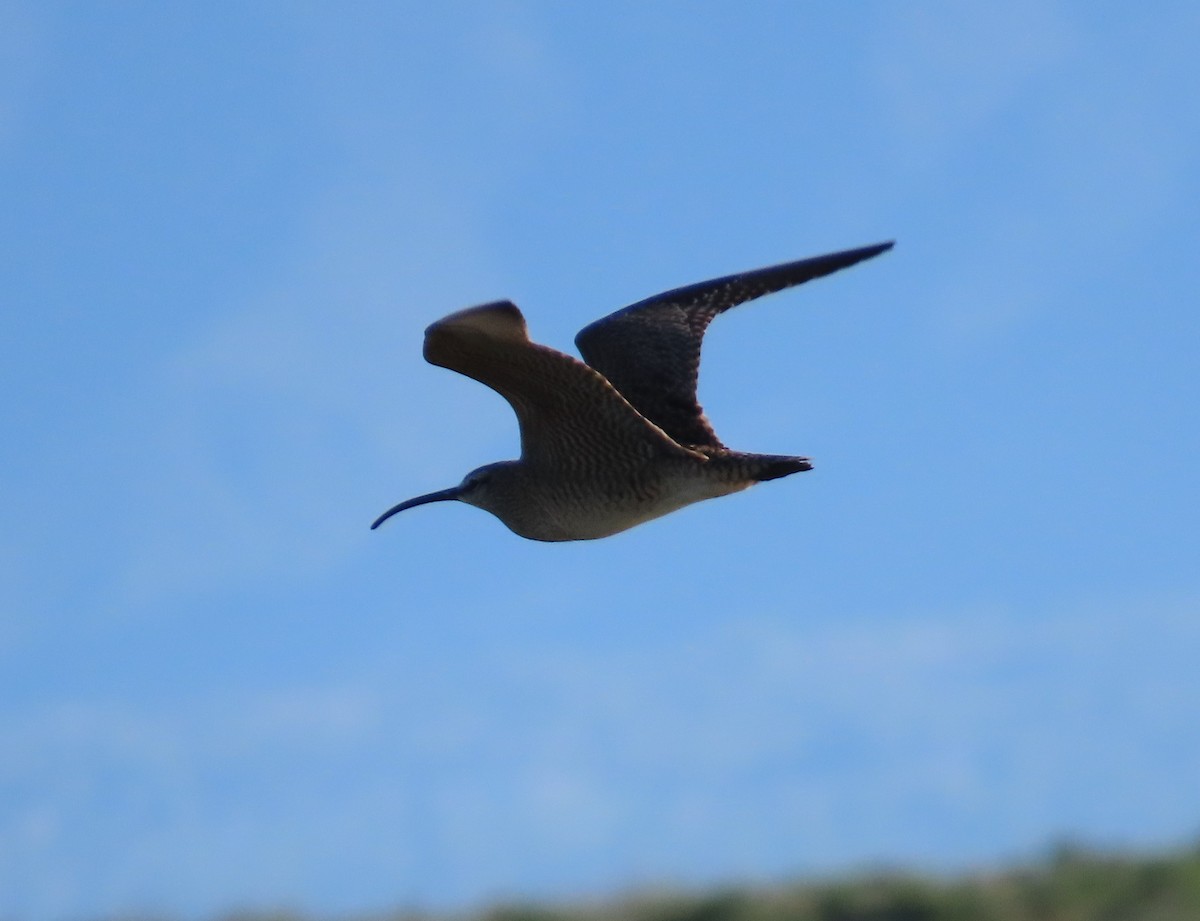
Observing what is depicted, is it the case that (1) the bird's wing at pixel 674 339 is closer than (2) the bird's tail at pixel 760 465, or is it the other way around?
(2) the bird's tail at pixel 760 465

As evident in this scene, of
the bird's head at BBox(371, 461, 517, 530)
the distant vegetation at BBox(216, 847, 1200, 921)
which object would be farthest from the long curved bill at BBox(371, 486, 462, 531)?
the distant vegetation at BBox(216, 847, 1200, 921)

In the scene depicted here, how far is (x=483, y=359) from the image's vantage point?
9109mm

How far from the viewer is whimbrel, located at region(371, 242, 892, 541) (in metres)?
9.21

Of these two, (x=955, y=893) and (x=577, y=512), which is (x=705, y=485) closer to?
(x=577, y=512)

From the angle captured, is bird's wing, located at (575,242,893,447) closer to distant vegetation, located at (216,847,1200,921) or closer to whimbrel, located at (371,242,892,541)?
whimbrel, located at (371,242,892,541)

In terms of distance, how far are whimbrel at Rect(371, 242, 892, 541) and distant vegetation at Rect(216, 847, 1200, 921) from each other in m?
9.75

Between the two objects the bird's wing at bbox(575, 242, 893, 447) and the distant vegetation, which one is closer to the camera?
the bird's wing at bbox(575, 242, 893, 447)

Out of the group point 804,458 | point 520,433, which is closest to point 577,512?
point 520,433

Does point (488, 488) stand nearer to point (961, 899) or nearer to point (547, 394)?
point (547, 394)

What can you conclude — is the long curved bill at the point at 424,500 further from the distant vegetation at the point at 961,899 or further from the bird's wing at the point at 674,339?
→ the distant vegetation at the point at 961,899

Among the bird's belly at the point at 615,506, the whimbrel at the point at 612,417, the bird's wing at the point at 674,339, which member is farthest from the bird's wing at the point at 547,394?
the bird's wing at the point at 674,339

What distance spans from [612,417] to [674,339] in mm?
1920

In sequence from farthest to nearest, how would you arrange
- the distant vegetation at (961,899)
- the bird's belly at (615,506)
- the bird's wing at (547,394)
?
the distant vegetation at (961,899), the bird's belly at (615,506), the bird's wing at (547,394)

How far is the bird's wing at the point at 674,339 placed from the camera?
36.4 ft
